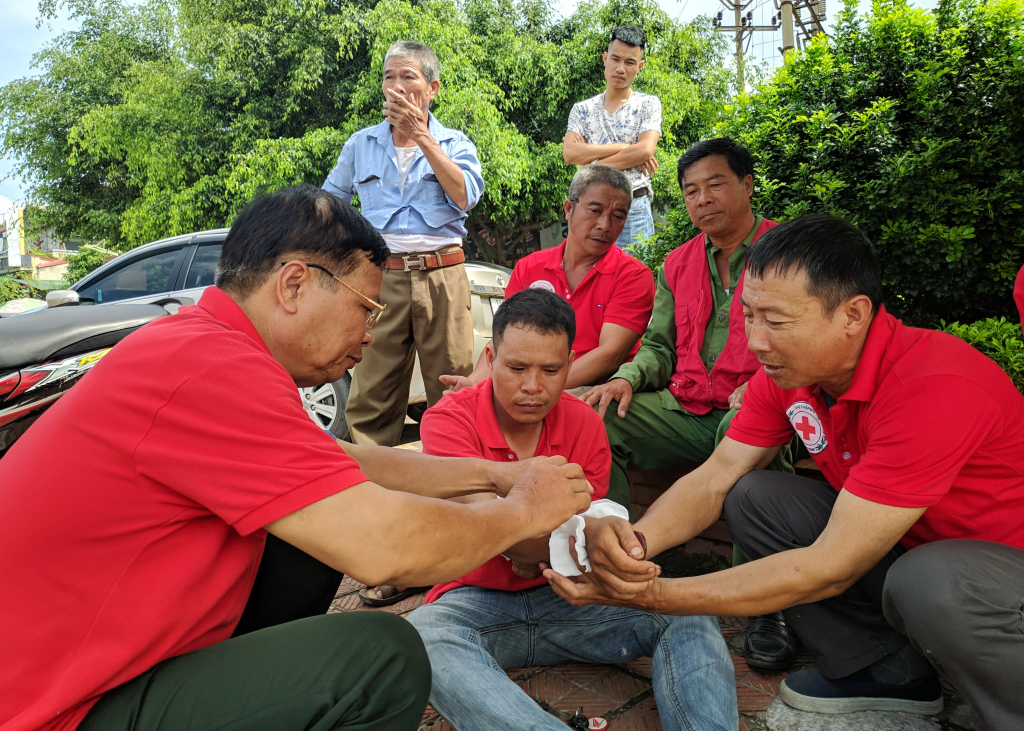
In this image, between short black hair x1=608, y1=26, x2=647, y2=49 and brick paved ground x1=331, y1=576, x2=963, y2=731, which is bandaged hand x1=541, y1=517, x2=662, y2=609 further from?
short black hair x1=608, y1=26, x2=647, y2=49

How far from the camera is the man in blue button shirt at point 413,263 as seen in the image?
171 inches

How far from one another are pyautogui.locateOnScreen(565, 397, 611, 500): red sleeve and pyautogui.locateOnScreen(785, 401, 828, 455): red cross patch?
677mm

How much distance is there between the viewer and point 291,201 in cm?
185

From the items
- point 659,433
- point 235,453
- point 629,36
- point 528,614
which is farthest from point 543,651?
point 629,36

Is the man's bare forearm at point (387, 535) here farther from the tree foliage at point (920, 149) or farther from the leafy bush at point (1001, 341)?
the tree foliage at point (920, 149)

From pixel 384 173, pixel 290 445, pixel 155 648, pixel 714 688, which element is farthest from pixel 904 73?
pixel 155 648

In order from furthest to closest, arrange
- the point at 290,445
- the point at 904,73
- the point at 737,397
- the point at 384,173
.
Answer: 1. the point at 384,173
2. the point at 904,73
3. the point at 737,397
4. the point at 290,445

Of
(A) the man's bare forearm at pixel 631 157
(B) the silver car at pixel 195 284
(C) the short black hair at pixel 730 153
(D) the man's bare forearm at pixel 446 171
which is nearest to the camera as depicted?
(C) the short black hair at pixel 730 153

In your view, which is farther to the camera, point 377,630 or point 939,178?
point 939,178

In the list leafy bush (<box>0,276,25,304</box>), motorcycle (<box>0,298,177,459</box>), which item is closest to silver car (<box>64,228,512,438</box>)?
motorcycle (<box>0,298,177,459</box>)

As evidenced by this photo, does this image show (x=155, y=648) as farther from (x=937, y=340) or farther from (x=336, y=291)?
(x=937, y=340)

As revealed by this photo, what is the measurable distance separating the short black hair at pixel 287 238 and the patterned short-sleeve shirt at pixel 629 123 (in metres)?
3.34

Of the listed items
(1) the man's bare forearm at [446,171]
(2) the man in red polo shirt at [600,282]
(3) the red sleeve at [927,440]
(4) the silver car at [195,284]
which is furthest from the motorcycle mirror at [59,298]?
(3) the red sleeve at [927,440]

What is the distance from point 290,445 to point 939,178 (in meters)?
3.13
